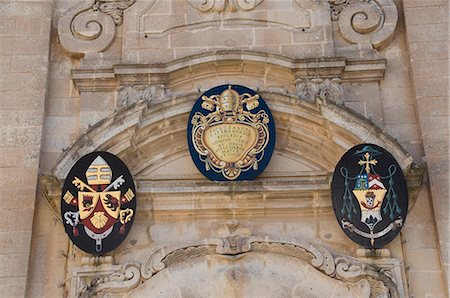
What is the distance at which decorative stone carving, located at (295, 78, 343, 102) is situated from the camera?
1067 cm

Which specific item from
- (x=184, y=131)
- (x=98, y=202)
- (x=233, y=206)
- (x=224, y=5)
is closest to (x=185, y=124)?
(x=184, y=131)

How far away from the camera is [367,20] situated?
11258 millimetres

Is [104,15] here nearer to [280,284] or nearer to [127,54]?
[127,54]

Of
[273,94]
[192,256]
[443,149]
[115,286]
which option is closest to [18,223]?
[115,286]

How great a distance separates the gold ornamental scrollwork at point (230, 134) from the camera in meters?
10.2

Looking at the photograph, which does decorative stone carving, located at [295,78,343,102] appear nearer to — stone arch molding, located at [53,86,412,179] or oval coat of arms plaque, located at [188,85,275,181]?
stone arch molding, located at [53,86,412,179]

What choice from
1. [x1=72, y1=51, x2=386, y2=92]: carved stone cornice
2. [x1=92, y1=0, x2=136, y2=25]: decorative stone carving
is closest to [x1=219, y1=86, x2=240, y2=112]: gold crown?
[x1=72, y1=51, x2=386, y2=92]: carved stone cornice

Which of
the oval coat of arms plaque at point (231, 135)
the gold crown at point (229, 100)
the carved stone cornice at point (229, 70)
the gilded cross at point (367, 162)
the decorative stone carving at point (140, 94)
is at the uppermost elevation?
the carved stone cornice at point (229, 70)

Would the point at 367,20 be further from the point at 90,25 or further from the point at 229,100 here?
the point at 90,25

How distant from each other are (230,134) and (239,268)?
1.67m

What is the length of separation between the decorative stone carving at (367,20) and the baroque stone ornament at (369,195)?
1.93 m

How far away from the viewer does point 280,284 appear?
945 cm

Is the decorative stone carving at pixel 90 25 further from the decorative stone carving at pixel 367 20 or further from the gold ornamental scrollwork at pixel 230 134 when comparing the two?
the decorative stone carving at pixel 367 20

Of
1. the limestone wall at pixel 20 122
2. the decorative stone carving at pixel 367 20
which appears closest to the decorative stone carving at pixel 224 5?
the decorative stone carving at pixel 367 20
